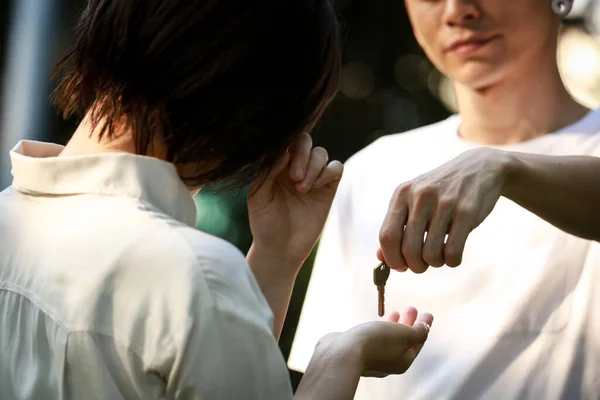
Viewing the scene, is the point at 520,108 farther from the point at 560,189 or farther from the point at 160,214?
the point at 160,214

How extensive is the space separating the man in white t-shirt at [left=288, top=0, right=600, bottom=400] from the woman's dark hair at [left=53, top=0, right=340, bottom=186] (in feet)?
0.63

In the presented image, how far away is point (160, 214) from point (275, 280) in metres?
0.37

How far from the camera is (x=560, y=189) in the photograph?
99 cm

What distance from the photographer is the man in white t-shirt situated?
986 mm

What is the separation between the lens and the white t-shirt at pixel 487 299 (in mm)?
1083

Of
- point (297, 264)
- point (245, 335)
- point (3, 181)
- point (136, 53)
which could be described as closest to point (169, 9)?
point (136, 53)

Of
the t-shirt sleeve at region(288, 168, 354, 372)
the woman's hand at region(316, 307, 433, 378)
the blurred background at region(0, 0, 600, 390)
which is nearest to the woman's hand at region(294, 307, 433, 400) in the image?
the woman's hand at region(316, 307, 433, 378)

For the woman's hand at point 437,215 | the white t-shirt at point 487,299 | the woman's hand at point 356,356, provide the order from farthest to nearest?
1. the white t-shirt at point 487,299
2. the woman's hand at point 437,215
3. the woman's hand at point 356,356

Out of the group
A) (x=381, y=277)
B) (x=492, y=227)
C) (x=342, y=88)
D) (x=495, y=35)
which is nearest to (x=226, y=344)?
(x=381, y=277)

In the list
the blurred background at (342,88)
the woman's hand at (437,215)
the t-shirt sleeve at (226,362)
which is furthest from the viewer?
the blurred background at (342,88)

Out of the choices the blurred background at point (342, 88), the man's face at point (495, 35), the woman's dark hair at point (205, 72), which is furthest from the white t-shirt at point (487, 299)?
the woman's dark hair at point (205, 72)

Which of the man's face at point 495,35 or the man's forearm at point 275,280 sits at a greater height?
Answer: the man's face at point 495,35

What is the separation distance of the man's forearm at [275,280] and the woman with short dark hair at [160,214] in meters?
0.20

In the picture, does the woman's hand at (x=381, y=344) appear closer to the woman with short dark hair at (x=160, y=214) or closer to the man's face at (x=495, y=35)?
the woman with short dark hair at (x=160, y=214)
